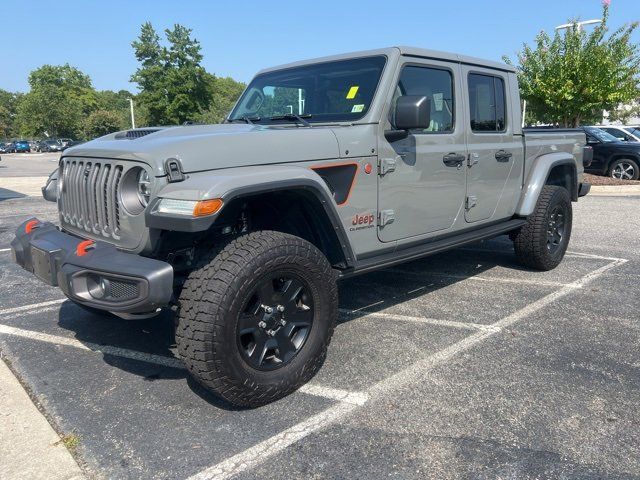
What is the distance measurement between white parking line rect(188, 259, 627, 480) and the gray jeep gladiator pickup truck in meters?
0.28

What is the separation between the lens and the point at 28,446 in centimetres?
252

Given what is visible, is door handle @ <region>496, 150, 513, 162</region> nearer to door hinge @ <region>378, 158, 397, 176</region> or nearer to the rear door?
the rear door

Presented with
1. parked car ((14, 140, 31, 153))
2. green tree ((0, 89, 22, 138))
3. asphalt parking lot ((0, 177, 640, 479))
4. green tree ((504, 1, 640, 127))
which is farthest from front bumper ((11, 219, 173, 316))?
green tree ((0, 89, 22, 138))

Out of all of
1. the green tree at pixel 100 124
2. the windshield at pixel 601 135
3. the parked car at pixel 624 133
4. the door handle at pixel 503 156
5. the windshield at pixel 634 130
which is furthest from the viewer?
the green tree at pixel 100 124

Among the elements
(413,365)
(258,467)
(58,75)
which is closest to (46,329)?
(258,467)

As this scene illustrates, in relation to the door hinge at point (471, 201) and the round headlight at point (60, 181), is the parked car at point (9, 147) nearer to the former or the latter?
the round headlight at point (60, 181)

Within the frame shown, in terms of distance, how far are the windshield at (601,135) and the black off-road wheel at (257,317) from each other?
14.2 meters

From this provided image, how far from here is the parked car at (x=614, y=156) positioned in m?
14.0

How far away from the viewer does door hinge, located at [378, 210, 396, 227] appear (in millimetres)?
3523

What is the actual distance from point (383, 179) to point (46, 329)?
280 cm

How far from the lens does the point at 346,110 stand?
3549 millimetres

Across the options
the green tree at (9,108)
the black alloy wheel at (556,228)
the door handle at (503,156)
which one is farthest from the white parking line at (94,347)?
the green tree at (9,108)

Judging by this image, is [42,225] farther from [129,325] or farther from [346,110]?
[346,110]

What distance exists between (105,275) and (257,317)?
0.80m
